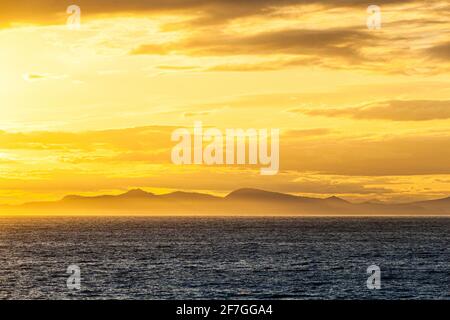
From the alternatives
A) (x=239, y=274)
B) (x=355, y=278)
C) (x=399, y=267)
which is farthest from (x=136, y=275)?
(x=399, y=267)

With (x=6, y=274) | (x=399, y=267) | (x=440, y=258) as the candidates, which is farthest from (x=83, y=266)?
(x=440, y=258)

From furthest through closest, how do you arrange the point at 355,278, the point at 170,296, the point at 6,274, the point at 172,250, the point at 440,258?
the point at 172,250 < the point at 440,258 < the point at 6,274 < the point at 355,278 < the point at 170,296

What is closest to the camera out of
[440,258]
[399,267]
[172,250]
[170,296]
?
[170,296]

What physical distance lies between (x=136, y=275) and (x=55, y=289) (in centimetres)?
1511

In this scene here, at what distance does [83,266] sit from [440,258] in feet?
196

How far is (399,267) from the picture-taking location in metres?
96.7
